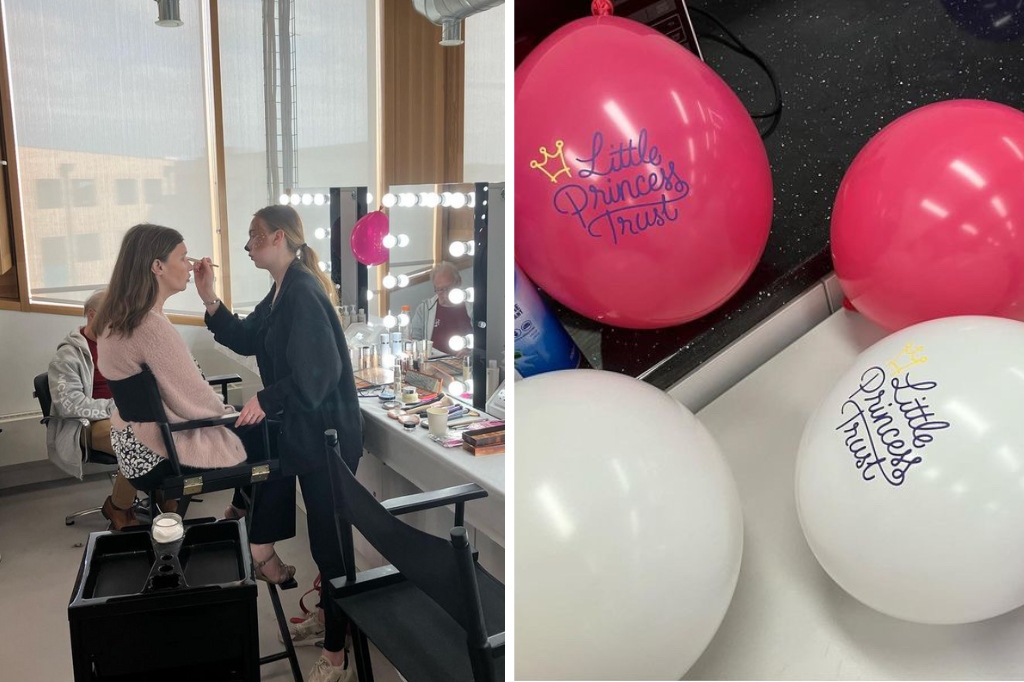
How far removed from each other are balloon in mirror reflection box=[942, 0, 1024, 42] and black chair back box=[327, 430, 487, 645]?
1.37 metres

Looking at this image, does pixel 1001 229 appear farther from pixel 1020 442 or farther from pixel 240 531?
pixel 240 531

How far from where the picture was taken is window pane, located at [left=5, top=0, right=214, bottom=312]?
1.87 meters

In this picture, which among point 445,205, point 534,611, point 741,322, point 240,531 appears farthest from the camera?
point 240,531

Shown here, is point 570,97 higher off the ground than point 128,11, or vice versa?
point 128,11

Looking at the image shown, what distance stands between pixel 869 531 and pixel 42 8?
202cm

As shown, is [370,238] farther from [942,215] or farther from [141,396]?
[942,215]

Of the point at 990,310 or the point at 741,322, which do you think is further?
the point at 741,322

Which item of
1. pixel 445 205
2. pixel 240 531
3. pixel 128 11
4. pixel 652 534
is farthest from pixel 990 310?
pixel 128 11

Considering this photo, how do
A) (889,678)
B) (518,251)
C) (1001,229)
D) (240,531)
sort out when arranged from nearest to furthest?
(889,678) < (1001,229) < (518,251) < (240,531)

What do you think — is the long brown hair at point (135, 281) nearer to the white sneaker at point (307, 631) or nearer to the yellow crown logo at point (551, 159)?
the white sneaker at point (307, 631)

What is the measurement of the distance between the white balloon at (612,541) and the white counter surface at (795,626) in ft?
0.15

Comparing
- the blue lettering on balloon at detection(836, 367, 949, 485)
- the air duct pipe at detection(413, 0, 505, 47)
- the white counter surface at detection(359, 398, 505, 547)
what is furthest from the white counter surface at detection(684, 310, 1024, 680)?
the air duct pipe at detection(413, 0, 505, 47)

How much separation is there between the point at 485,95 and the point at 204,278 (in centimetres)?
81

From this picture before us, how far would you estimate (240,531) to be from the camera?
5.90 feet
